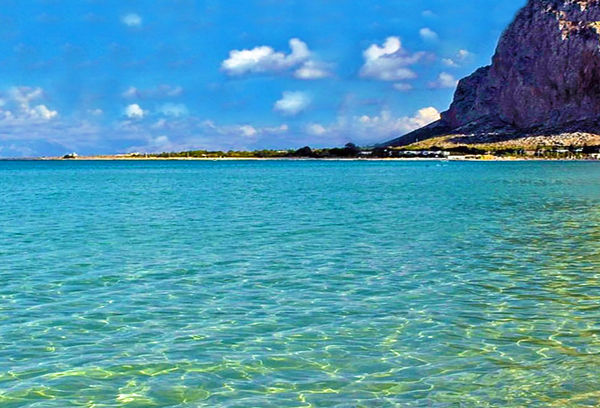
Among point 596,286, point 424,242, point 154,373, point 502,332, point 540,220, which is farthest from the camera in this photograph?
point 540,220

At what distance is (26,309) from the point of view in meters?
17.0

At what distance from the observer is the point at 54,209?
49.2 meters

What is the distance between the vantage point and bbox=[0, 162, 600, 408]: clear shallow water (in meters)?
11.8

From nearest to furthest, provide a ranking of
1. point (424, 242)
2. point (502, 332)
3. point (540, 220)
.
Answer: point (502, 332)
point (424, 242)
point (540, 220)

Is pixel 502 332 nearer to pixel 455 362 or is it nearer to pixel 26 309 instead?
pixel 455 362

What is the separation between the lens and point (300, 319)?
16047 mm

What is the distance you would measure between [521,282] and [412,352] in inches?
320

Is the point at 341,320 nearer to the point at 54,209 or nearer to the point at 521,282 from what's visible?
the point at 521,282

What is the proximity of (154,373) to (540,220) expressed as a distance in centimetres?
3105

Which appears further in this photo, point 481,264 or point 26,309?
point 481,264

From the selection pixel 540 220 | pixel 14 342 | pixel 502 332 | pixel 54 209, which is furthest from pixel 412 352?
pixel 54 209

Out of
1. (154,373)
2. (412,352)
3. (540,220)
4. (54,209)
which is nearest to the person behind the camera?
(154,373)

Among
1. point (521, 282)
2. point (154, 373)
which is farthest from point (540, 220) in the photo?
point (154, 373)

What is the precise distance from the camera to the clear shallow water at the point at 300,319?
11.8 m
